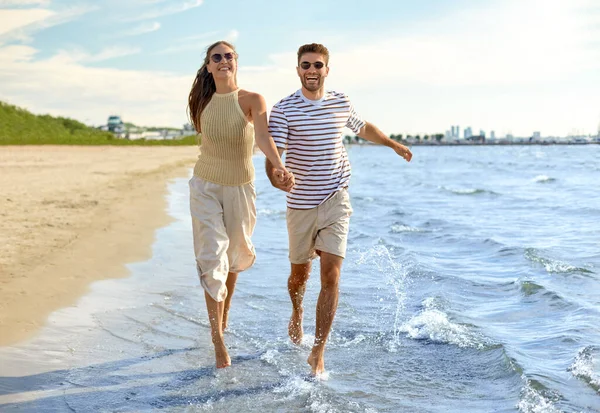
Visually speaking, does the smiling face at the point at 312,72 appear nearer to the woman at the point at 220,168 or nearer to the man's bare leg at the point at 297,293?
the woman at the point at 220,168

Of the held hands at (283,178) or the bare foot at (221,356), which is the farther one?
the bare foot at (221,356)

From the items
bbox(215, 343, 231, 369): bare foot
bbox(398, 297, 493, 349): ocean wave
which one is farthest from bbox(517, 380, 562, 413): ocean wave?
bbox(215, 343, 231, 369): bare foot

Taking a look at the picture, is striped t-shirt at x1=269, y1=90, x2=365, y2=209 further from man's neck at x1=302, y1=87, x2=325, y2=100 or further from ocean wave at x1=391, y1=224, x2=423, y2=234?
ocean wave at x1=391, y1=224, x2=423, y2=234

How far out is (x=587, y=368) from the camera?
17.9ft

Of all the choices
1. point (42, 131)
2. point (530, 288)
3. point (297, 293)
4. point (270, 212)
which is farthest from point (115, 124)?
point (297, 293)

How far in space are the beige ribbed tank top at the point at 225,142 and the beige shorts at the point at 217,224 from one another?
0.25 feet

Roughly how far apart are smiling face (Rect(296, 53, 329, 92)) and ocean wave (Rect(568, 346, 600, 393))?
109 inches

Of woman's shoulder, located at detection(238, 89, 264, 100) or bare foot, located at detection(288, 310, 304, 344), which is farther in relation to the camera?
bare foot, located at detection(288, 310, 304, 344)

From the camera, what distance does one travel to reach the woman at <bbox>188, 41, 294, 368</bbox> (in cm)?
517

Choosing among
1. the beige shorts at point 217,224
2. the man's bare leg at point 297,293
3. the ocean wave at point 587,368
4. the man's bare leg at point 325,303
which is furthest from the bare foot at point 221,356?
the ocean wave at point 587,368

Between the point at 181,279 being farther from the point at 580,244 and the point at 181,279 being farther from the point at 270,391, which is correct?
the point at 580,244

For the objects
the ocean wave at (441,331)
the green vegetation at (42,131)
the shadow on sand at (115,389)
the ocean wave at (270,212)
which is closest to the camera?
the shadow on sand at (115,389)

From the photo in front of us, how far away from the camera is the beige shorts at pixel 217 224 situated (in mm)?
5215

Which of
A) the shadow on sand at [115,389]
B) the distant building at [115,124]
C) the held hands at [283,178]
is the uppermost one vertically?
the distant building at [115,124]
